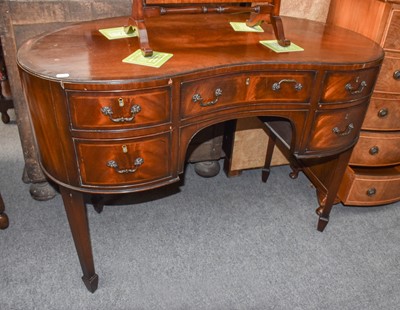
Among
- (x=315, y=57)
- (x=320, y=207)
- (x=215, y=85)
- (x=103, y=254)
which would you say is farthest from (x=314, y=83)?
(x=103, y=254)

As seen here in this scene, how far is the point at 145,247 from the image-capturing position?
190 cm

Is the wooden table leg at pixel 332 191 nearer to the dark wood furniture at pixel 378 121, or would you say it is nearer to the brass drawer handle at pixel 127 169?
the dark wood furniture at pixel 378 121

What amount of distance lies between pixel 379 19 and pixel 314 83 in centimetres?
53

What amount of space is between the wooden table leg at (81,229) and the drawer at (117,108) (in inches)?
13.3

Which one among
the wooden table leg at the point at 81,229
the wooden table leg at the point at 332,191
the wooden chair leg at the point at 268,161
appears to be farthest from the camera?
the wooden chair leg at the point at 268,161

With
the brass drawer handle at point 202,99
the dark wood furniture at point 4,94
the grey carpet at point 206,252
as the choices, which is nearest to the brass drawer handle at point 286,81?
the brass drawer handle at point 202,99

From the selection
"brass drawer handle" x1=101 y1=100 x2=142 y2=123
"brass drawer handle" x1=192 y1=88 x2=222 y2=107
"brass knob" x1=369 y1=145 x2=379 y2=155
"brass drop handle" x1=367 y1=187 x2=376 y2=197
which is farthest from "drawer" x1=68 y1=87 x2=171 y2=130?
"brass drop handle" x1=367 y1=187 x2=376 y2=197

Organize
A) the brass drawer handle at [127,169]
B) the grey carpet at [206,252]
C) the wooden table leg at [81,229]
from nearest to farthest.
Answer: the brass drawer handle at [127,169], the wooden table leg at [81,229], the grey carpet at [206,252]

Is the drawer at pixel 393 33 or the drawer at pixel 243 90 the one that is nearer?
the drawer at pixel 243 90

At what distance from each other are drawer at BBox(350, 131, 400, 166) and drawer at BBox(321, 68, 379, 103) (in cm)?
45

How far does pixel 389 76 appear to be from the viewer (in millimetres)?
1772

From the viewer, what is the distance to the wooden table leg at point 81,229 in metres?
1.41

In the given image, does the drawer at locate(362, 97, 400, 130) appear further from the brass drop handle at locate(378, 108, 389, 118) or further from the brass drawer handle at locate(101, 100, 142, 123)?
the brass drawer handle at locate(101, 100, 142, 123)

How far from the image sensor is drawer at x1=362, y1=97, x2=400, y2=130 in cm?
185
